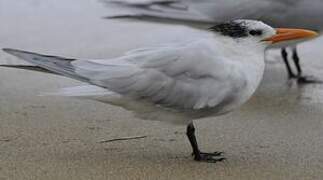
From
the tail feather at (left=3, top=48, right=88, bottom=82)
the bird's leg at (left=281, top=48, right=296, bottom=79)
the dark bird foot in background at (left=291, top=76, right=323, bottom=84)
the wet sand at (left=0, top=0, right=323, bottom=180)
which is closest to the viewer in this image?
the wet sand at (left=0, top=0, right=323, bottom=180)

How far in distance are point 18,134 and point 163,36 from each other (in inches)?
111

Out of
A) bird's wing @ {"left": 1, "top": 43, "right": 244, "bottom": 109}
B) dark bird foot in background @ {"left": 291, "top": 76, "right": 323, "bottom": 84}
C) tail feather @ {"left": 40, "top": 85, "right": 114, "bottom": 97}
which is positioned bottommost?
dark bird foot in background @ {"left": 291, "top": 76, "right": 323, "bottom": 84}

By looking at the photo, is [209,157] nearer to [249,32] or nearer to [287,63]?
[249,32]

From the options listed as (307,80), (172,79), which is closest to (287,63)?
(307,80)

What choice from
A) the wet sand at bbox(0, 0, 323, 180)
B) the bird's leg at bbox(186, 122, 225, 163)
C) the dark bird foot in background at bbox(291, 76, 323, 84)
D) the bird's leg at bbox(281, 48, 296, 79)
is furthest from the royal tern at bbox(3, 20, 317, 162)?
the bird's leg at bbox(281, 48, 296, 79)

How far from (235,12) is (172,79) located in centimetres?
230

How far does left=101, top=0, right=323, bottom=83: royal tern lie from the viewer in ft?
19.4

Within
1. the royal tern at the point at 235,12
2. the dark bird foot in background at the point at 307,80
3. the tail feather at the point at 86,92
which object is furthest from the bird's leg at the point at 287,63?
the tail feather at the point at 86,92

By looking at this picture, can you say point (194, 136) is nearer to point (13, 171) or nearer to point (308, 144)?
point (308, 144)

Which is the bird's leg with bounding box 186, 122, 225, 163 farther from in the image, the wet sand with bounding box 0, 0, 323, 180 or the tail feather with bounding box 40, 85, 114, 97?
the tail feather with bounding box 40, 85, 114, 97

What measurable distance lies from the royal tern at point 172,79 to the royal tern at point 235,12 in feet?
6.76

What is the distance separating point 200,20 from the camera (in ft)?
19.8

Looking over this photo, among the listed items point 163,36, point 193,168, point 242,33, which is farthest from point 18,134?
point 163,36

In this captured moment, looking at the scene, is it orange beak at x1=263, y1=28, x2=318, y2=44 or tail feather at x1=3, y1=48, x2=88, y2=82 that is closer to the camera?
tail feather at x1=3, y1=48, x2=88, y2=82
